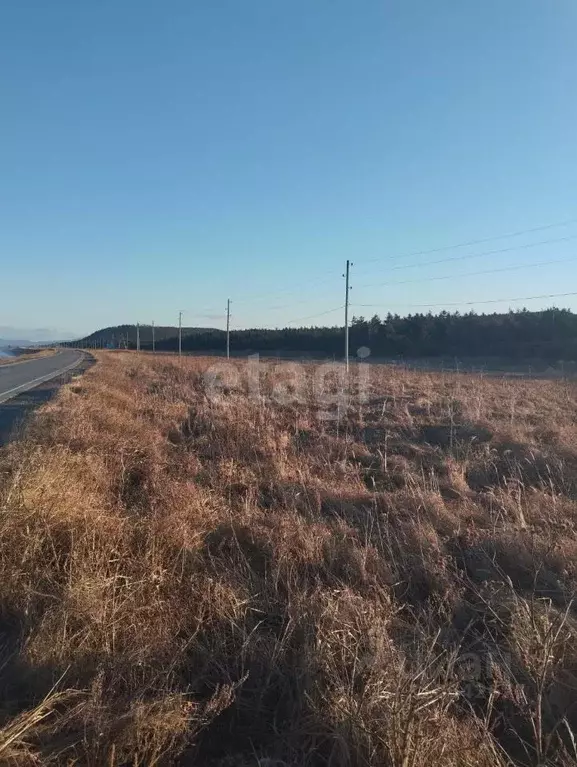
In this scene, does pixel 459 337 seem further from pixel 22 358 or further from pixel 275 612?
pixel 275 612

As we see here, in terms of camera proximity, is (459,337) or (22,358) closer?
(22,358)

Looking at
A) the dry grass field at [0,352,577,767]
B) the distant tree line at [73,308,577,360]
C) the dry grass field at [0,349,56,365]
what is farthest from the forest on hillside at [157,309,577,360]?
the dry grass field at [0,352,577,767]

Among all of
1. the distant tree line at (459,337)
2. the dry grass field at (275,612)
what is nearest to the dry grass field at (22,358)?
the distant tree line at (459,337)

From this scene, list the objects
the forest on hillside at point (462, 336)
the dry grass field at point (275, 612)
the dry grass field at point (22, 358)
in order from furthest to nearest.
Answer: the forest on hillside at point (462, 336)
the dry grass field at point (22, 358)
the dry grass field at point (275, 612)

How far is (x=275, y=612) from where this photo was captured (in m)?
3.65

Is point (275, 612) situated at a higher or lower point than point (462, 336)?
lower

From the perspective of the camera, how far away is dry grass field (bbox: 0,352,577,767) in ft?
8.15

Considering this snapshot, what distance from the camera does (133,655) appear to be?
3.03m

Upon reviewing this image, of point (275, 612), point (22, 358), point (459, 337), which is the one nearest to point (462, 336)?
point (459, 337)

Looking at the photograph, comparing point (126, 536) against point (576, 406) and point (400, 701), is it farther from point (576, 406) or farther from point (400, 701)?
point (576, 406)

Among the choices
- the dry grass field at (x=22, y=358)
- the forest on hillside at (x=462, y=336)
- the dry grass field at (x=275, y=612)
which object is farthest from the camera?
the forest on hillside at (x=462, y=336)

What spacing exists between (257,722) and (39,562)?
2.17 metres

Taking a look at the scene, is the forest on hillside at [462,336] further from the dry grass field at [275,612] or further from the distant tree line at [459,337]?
the dry grass field at [275,612]

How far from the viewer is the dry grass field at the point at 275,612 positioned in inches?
97.8
